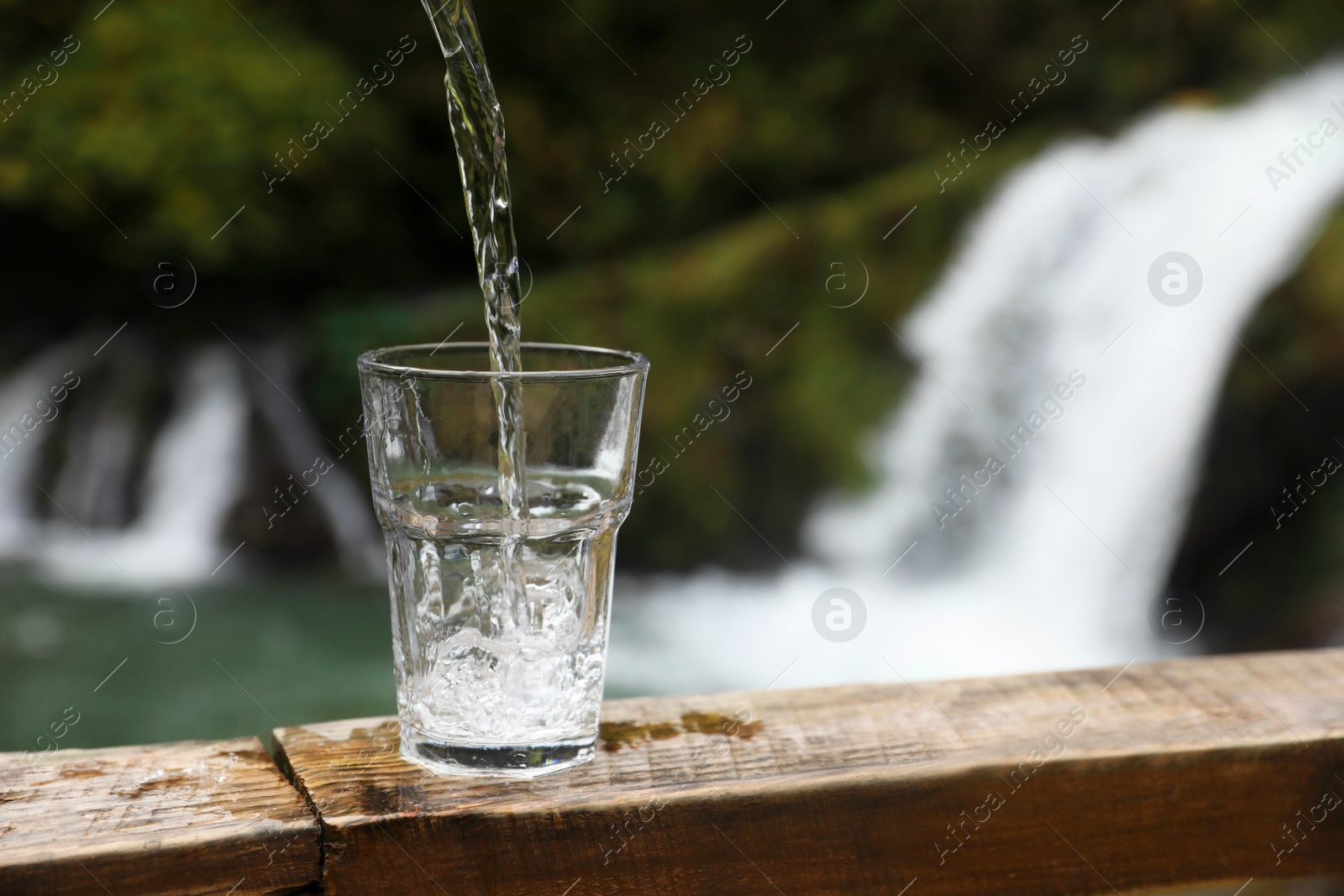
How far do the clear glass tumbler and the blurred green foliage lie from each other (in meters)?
4.93

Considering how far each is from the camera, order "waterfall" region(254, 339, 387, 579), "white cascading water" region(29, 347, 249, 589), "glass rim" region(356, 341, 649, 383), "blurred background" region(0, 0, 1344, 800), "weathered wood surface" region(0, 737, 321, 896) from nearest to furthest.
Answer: "weathered wood surface" region(0, 737, 321, 896), "glass rim" region(356, 341, 649, 383), "blurred background" region(0, 0, 1344, 800), "white cascading water" region(29, 347, 249, 589), "waterfall" region(254, 339, 387, 579)

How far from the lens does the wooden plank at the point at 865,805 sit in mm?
792

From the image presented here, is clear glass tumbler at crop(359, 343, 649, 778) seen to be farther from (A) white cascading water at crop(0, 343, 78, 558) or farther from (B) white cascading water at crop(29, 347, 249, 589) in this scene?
(A) white cascading water at crop(0, 343, 78, 558)

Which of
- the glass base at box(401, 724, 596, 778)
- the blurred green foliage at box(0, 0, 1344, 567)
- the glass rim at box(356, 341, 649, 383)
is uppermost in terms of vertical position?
the blurred green foliage at box(0, 0, 1344, 567)

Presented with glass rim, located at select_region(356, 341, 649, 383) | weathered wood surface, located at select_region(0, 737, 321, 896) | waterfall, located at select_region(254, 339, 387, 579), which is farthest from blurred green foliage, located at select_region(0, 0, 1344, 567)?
weathered wood surface, located at select_region(0, 737, 321, 896)

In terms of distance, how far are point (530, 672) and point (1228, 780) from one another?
1.63ft

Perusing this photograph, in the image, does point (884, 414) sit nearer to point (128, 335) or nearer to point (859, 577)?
point (859, 577)

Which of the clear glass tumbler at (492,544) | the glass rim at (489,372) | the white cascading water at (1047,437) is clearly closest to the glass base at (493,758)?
the clear glass tumbler at (492,544)

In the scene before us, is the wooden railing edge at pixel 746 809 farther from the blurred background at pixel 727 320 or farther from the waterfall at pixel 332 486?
the waterfall at pixel 332 486

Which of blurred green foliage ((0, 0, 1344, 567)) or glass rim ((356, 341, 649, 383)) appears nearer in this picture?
glass rim ((356, 341, 649, 383))

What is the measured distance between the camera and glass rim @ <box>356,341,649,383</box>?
88cm

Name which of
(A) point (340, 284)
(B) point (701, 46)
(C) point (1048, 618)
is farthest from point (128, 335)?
(C) point (1048, 618)

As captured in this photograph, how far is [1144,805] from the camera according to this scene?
0.88 meters

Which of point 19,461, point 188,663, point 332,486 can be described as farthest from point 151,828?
point 19,461
